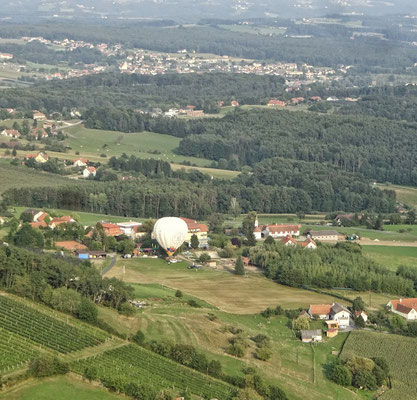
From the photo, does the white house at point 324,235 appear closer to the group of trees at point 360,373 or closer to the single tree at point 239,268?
the single tree at point 239,268

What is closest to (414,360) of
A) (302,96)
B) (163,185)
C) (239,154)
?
(163,185)

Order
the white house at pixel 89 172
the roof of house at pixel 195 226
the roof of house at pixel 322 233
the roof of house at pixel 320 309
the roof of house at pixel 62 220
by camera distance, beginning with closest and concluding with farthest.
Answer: the roof of house at pixel 320 309 → the roof of house at pixel 62 220 → the roof of house at pixel 195 226 → the roof of house at pixel 322 233 → the white house at pixel 89 172

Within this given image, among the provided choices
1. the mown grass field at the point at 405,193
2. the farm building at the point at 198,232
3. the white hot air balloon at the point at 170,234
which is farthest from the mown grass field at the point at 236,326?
the mown grass field at the point at 405,193

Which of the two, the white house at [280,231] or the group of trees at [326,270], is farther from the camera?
the white house at [280,231]

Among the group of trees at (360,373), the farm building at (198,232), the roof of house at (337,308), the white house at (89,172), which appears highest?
the group of trees at (360,373)

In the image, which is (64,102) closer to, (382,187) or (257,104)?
(257,104)

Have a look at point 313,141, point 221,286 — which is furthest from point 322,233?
point 313,141
